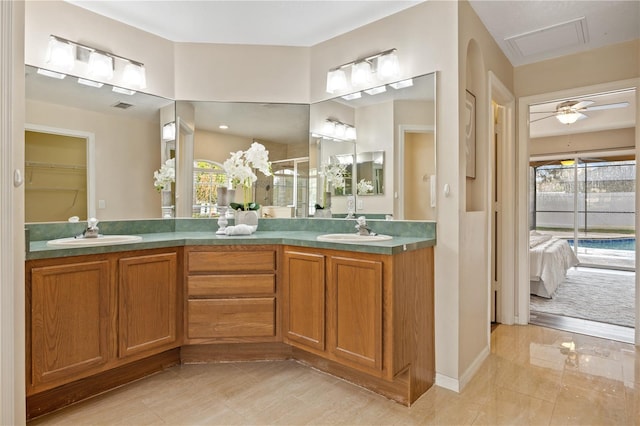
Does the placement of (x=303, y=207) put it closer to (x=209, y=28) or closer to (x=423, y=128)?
(x=423, y=128)

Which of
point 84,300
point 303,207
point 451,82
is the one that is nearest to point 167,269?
point 84,300

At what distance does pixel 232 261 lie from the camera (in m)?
2.46

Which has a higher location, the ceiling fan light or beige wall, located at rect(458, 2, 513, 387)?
the ceiling fan light

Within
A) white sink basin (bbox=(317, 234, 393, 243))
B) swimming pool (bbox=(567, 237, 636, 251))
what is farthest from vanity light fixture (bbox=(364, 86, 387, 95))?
swimming pool (bbox=(567, 237, 636, 251))

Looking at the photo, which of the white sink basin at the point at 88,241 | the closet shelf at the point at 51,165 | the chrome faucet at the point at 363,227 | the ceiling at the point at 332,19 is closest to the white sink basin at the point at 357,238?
the chrome faucet at the point at 363,227

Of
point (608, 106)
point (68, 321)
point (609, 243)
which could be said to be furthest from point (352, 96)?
point (609, 243)

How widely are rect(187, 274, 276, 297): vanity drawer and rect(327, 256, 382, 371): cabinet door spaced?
50 cm

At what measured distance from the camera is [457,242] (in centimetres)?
222

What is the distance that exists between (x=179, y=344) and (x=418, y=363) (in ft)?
5.05

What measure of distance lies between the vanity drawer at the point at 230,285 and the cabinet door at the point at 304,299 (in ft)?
0.43

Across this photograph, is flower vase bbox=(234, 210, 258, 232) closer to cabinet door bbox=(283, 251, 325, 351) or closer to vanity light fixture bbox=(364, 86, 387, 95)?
cabinet door bbox=(283, 251, 325, 351)

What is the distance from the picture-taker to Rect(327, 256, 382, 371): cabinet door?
199 cm

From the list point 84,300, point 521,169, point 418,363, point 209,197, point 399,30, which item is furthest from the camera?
point 521,169

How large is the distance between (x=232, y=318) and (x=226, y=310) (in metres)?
0.07
